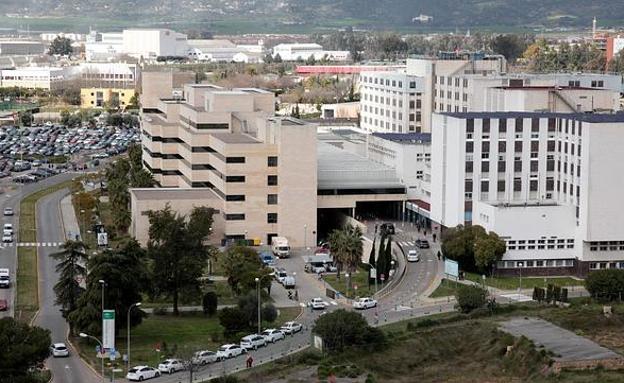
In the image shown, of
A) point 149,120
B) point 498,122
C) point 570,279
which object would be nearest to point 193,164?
point 149,120

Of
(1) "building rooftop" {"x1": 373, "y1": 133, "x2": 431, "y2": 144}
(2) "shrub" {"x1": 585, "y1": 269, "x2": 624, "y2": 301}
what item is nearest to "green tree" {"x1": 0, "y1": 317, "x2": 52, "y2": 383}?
(2) "shrub" {"x1": 585, "y1": 269, "x2": 624, "y2": 301}

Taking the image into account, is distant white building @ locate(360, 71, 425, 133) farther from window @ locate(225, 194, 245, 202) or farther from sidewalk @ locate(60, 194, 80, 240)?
window @ locate(225, 194, 245, 202)

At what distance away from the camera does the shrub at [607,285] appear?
3575 cm

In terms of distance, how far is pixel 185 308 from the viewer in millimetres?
35844

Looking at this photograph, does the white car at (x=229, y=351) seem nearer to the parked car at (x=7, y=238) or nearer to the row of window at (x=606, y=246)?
the row of window at (x=606, y=246)

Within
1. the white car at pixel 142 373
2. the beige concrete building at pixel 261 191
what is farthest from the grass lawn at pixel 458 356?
the beige concrete building at pixel 261 191

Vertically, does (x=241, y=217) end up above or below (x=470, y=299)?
above

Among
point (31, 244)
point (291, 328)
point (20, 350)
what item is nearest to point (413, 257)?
point (291, 328)

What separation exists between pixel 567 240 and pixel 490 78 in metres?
19.9

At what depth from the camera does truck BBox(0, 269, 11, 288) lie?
126ft

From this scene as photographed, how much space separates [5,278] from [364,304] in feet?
33.8

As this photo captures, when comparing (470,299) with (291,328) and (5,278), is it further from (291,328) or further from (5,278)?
(5,278)

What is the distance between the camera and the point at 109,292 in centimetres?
3170

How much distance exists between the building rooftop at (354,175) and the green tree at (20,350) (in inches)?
812
